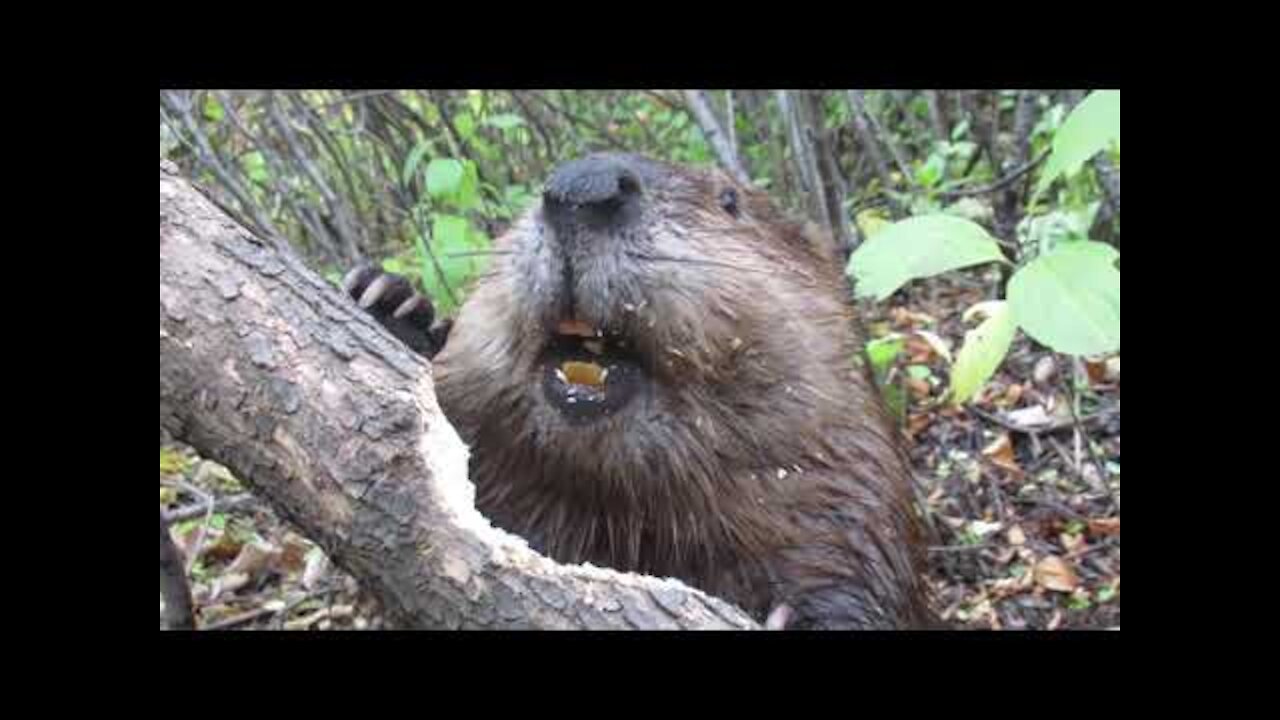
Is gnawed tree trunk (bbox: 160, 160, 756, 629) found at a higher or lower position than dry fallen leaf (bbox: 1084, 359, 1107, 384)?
lower

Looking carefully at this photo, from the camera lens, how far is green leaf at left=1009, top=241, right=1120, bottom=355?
1845mm

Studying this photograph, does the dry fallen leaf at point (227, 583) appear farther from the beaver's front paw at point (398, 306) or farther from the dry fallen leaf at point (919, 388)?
the dry fallen leaf at point (919, 388)

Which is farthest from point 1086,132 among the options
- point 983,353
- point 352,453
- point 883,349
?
point 883,349

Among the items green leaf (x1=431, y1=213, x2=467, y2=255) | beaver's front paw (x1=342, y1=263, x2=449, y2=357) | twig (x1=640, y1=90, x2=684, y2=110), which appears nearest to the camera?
beaver's front paw (x1=342, y1=263, x2=449, y2=357)

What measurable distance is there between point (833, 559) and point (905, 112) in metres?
3.44

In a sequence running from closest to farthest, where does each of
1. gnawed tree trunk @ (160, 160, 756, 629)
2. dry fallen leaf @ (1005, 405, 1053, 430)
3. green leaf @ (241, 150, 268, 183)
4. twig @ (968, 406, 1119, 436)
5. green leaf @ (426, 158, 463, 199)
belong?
1. gnawed tree trunk @ (160, 160, 756, 629)
2. green leaf @ (426, 158, 463, 199)
3. twig @ (968, 406, 1119, 436)
4. dry fallen leaf @ (1005, 405, 1053, 430)
5. green leaf @ (241, 150, 268, 183)

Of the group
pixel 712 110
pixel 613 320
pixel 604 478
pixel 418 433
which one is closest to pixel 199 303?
pixel 418 433

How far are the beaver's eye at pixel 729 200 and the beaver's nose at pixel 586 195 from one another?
2.20ft

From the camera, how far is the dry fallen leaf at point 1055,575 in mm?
3682

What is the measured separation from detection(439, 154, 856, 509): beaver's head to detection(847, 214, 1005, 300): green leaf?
36 cm

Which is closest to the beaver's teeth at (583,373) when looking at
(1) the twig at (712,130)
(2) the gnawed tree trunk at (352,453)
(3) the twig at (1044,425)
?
(2) the gnawed tree trunk at (352,453)

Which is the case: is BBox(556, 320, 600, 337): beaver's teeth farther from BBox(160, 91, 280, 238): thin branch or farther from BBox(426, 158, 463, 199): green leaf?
BBox(160, 91, 280, 238): thin branch

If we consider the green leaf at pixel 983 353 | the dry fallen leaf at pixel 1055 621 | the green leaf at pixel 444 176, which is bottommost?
the dry fallen leaf at pixel 1055 621

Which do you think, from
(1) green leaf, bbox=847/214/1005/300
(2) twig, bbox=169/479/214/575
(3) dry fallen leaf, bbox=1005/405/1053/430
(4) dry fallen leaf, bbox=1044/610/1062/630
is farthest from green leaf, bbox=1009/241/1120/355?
(3) dry fallen leaf, bbox=1005/405/1053/430
